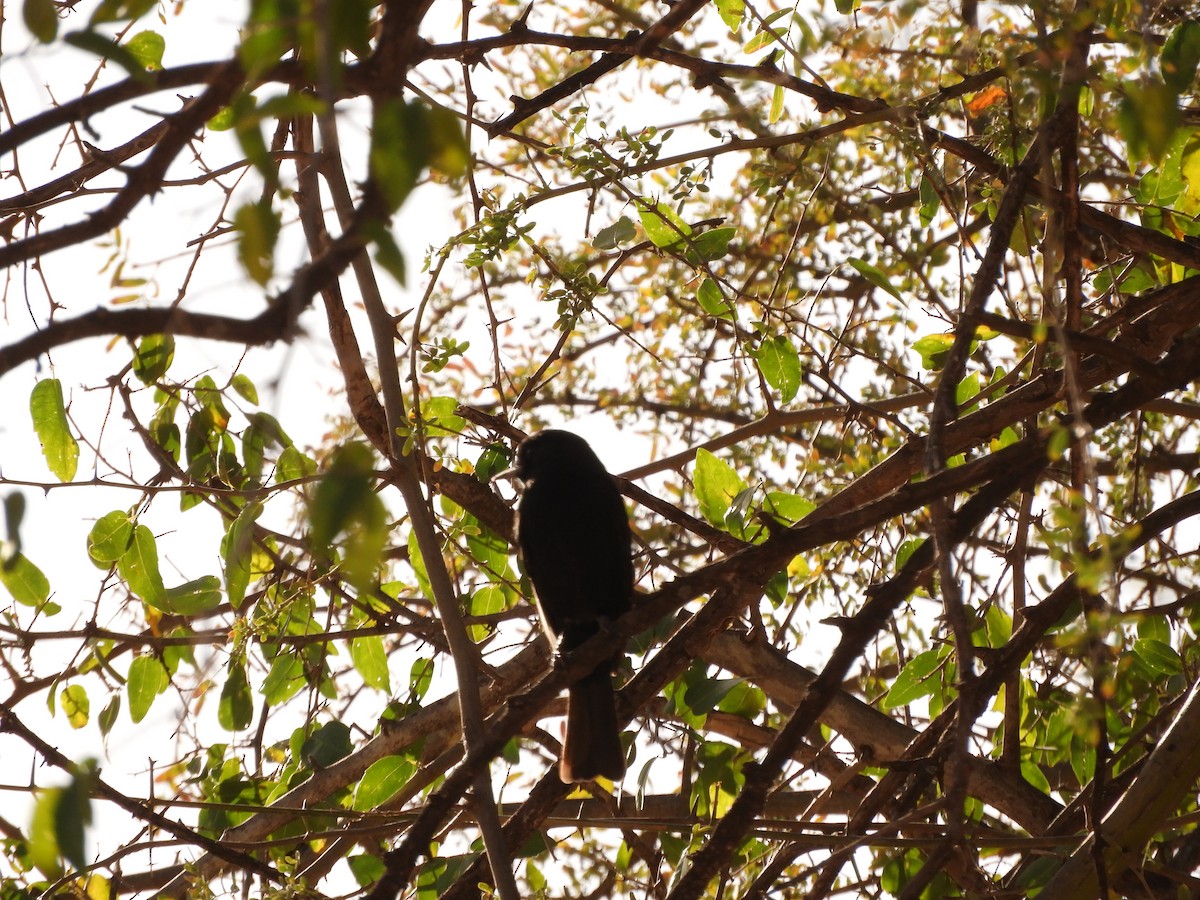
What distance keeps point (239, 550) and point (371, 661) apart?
0.89 metres

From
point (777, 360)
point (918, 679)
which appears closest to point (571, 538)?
point (777, 360)

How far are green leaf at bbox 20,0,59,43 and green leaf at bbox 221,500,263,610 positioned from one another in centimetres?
161

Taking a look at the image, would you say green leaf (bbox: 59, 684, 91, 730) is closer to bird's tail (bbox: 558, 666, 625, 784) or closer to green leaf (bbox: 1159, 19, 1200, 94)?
bird's tail (bbox: 558, 666, 625, 784)

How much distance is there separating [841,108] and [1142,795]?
2131 mm

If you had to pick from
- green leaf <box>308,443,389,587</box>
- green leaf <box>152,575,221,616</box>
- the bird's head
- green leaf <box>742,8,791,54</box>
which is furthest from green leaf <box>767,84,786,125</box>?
green leaf <box>308,443,389,587</box>

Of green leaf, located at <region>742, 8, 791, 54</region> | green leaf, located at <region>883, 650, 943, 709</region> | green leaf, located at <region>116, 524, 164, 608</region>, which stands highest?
Answer: green leaf, located at <region>742, 8, 791, 54</region>

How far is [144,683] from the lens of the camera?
3.66 meters

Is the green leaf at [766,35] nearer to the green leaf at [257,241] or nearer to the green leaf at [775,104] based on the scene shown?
the green leaf at [775,104]

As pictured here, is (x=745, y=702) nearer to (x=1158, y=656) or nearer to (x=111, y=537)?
(x=1158, y=656)

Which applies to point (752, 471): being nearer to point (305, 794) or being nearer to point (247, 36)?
point (305, 794)

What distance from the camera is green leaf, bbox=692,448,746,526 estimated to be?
3600 mm

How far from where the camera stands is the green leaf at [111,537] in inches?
131

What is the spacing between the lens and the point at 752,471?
20.3 ft

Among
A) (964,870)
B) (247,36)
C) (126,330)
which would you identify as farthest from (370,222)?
→ (964,870)
